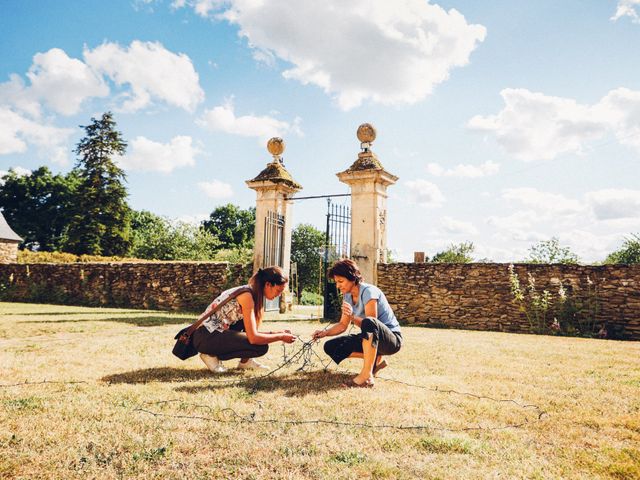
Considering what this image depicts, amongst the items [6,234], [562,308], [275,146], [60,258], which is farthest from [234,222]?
[562,308]

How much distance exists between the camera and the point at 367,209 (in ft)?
33.8

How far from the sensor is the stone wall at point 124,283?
13398 millimetres

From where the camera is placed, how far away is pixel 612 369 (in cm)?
491

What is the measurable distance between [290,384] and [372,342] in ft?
2.78

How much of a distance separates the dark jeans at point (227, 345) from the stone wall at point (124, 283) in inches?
334

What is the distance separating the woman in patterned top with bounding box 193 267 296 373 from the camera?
401 cm

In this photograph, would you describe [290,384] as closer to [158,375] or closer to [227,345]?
[227,345]

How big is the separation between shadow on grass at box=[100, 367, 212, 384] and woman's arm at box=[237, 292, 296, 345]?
2.13ft

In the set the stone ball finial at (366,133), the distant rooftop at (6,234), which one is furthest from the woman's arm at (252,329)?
the distant rooftop at (6,234)

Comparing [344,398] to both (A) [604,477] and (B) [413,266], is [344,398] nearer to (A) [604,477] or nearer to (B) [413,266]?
(A) [604,477]

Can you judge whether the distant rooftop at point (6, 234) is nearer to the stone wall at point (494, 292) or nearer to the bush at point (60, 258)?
the bush at point (60, 258)

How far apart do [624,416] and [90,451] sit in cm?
354

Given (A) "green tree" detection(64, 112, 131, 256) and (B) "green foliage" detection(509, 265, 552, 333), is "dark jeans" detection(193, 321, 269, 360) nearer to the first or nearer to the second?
(B) "green foliage" detection(509, 265, 552, 333)

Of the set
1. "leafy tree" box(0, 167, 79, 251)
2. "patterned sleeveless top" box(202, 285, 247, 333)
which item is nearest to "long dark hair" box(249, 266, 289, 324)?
"patterned sleeveless top" box(202, 285, 247, 333)
